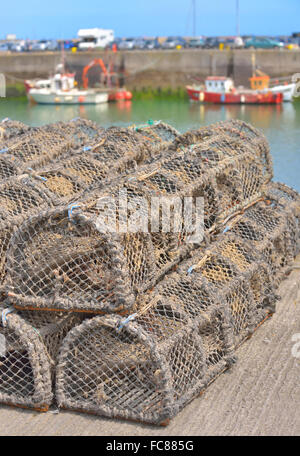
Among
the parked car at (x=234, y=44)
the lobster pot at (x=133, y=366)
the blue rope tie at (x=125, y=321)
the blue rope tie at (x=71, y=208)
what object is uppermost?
the blue rope tie at (x=71, y=208)

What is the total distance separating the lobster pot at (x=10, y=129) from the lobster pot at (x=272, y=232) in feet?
7.41

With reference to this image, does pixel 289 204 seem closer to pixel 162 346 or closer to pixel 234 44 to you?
pixel 162 346

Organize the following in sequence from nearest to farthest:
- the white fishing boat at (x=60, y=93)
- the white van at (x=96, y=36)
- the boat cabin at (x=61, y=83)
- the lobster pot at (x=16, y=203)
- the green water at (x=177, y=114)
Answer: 1. the lobster pot at (x=16, y=203)
2. the green water at (x=177, y=114)
3. the white fishing boat at (x=60, y=93)
4. the boat cabin at (x=61, y=83)
5. the white van at (x=96, y=36)

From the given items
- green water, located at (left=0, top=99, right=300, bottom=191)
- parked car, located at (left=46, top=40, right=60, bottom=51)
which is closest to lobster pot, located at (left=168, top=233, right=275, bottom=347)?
green water, located at (left=0, top=99, right=300, bottom=191)

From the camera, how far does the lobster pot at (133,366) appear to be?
3037 millimetres

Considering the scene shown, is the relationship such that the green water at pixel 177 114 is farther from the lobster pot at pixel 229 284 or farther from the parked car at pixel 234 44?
the lobster pot at pixel 229 284

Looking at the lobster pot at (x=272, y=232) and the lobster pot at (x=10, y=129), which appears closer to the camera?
the lobster pot at (x=272, y=232)

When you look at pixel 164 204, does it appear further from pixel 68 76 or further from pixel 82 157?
pixel 68 76

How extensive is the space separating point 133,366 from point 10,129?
3465 millimetres

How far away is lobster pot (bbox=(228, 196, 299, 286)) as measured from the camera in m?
4.38

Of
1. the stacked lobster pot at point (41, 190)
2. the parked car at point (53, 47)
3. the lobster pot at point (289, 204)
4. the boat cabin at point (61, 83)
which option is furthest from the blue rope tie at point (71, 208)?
the parked car at point (53, 47)

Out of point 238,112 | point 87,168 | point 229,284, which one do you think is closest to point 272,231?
point 229,284

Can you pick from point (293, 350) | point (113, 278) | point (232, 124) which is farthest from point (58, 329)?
point (232, 124)

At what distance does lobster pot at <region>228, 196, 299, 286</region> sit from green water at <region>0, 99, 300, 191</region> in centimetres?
600
